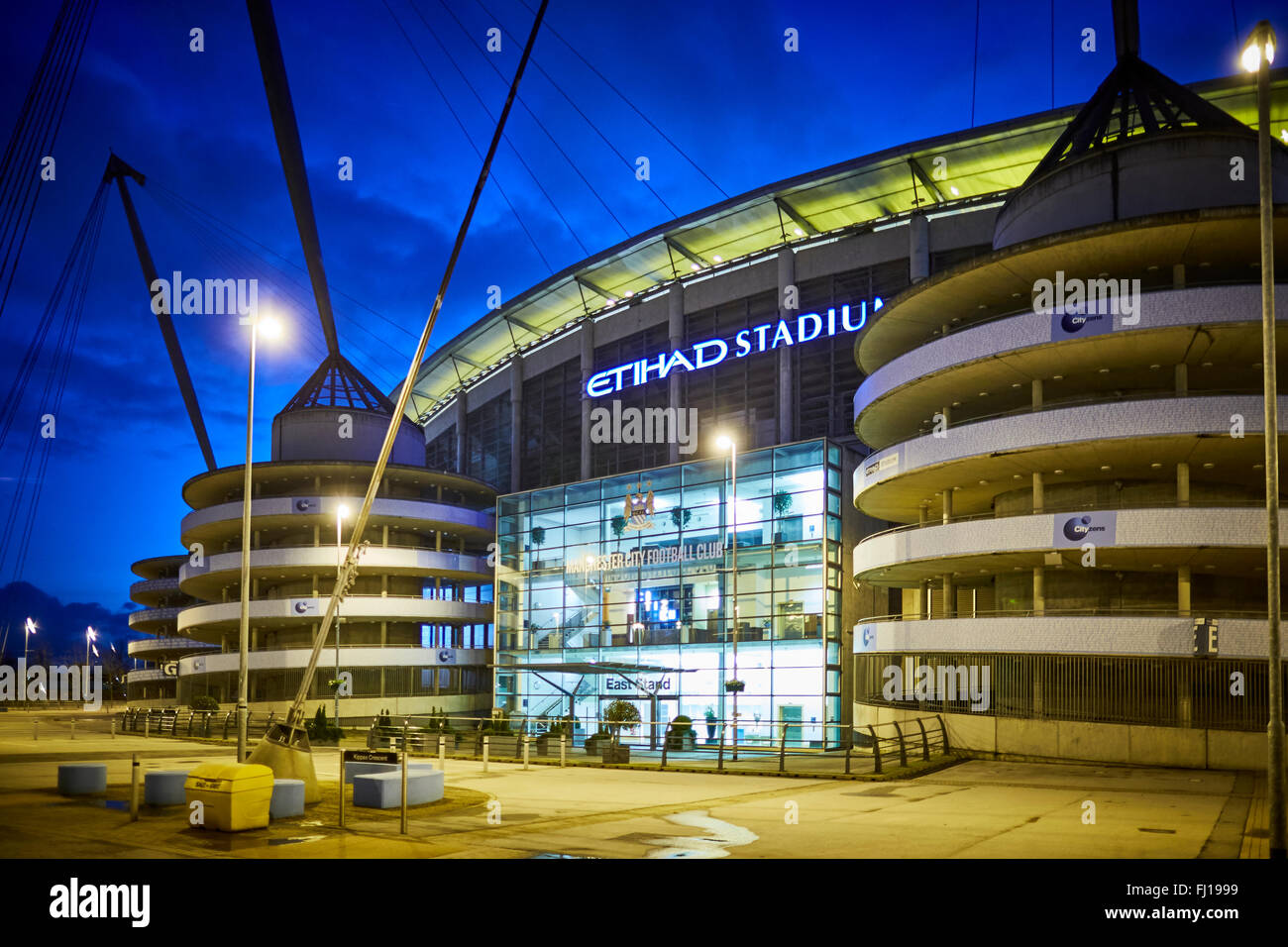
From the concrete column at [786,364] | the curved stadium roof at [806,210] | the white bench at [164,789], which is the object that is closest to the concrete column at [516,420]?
the curved stadium roof at [806,210]

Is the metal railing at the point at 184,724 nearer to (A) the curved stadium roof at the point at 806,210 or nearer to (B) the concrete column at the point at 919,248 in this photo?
(A) the curved stadium roof at the point at 806,210

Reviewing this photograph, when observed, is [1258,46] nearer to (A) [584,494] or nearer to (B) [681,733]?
(B) [681,733]

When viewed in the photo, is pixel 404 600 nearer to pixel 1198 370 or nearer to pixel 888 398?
pixel 888 398

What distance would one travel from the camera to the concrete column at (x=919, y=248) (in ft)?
169

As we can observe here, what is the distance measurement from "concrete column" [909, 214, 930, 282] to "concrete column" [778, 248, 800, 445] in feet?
24.6

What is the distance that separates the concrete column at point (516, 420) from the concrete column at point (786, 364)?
24.5 metres

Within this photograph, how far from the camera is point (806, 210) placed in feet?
188

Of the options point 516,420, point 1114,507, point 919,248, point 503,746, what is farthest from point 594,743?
point 516,420

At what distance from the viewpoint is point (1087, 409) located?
3186 centimetres

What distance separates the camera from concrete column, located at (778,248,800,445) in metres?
55.6

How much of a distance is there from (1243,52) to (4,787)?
28623 mm

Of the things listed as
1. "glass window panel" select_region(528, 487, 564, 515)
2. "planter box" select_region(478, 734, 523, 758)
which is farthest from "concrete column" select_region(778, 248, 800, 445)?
"planter box" select_region(478, 734, 523, 758)
